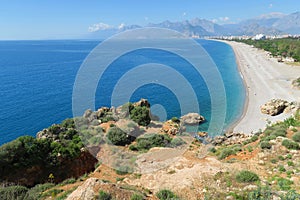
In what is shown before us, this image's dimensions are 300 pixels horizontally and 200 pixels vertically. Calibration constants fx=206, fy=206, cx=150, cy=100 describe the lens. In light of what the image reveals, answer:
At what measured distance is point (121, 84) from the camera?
51875mm

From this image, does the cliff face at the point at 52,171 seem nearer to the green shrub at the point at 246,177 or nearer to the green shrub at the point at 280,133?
the green shrub at the point at 246,177

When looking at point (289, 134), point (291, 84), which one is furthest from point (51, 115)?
point (291, 84)

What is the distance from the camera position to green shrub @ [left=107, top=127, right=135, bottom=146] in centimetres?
1750

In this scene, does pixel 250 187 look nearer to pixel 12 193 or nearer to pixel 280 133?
pixel 280 133

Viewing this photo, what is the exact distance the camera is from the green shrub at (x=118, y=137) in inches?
689

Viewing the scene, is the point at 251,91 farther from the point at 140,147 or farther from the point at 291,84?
the point at 140,147

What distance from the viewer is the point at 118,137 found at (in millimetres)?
17609

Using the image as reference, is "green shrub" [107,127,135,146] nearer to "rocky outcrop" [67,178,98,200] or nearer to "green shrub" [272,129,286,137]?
"rocky outcrop" [67,178,98,200]

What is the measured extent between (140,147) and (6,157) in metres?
9.14

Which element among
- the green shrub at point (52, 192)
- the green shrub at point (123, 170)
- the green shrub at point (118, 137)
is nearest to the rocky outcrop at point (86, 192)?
the green shrub at point (52, 192)

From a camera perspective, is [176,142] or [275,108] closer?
[176,142]

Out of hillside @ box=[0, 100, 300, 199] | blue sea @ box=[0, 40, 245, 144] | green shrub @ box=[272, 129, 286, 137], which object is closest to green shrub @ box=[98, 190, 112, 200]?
hillside @ box=[0, 100, 300, 199]

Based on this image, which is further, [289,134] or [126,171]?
[289,134]

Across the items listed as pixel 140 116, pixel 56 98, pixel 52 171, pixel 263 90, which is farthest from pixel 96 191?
pixel 263 90
